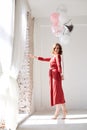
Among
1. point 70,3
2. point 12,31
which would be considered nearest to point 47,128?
point 12,31

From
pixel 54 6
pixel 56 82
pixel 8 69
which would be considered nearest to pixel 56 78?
pixel 56 82

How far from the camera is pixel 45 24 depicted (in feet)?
19.3

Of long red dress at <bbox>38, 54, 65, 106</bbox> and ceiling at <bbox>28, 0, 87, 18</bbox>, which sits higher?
ceiling at <bbox>28, 0, 87, 18</bbox>

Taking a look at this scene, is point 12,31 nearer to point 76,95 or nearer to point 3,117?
point 3,117

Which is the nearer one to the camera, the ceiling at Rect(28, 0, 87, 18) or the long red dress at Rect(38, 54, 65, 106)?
the long red dress at Rect(38, 54, 65, 106)

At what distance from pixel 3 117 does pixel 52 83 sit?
1.30m

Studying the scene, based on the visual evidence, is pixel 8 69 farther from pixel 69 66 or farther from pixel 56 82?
pixel 69 66

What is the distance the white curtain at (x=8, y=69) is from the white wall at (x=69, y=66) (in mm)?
2865

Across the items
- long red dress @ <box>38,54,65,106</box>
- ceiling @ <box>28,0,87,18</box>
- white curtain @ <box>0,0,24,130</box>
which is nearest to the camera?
white curtain @ <box>0,0,24,130</box>

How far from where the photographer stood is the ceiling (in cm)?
494

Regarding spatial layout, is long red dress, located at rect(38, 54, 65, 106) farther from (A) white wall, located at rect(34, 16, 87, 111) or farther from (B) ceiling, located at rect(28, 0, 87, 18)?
(A) white wall, located at rect(34, 16, 87, 111)

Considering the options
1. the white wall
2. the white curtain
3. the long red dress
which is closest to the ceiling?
the white wall

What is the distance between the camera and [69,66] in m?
5.84

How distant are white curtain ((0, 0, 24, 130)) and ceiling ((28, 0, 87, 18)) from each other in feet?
6.50
